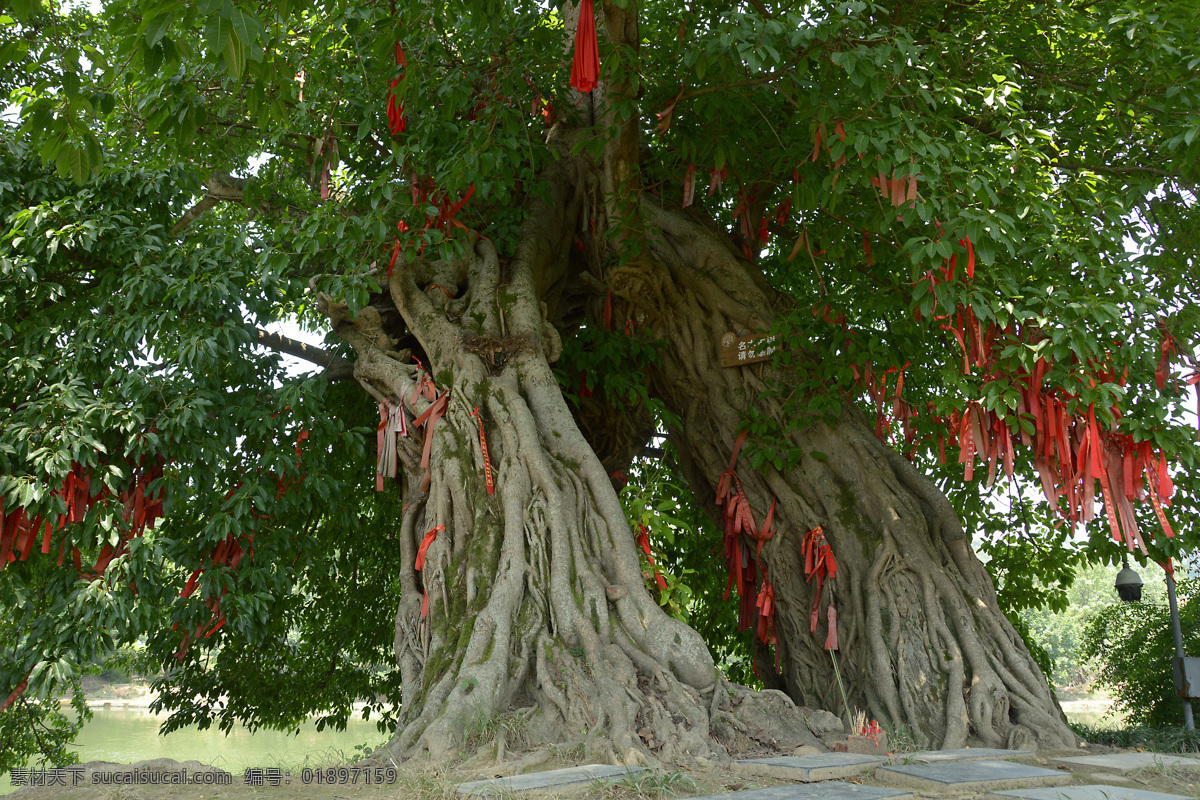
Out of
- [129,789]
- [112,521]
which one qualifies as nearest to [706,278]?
[112,521]

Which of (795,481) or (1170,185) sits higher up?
(1170,185)

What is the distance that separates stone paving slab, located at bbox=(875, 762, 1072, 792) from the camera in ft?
7.77

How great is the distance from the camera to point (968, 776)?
244 centimetres

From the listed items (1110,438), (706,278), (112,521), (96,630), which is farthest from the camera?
(706,278)

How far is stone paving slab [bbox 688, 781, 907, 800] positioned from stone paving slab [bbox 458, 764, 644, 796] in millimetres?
319

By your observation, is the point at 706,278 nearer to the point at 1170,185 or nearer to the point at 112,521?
the point at 1170,185

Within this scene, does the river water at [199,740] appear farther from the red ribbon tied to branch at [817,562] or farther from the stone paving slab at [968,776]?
the stone paving slab at [968,776]

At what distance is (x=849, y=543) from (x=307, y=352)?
415 centimetres

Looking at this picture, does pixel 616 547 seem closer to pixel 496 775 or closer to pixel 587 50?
pixel 496 775

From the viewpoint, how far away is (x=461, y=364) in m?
4.80

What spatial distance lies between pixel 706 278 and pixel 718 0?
1771 millimetres

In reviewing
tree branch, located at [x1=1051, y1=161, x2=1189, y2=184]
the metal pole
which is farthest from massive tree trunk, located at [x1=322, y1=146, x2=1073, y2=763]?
the metal pole

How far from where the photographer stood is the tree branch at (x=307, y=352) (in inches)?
235

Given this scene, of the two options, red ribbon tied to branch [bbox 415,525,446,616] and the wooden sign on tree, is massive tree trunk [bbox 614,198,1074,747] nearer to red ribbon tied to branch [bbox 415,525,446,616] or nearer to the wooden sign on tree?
the wooden sign on tree
